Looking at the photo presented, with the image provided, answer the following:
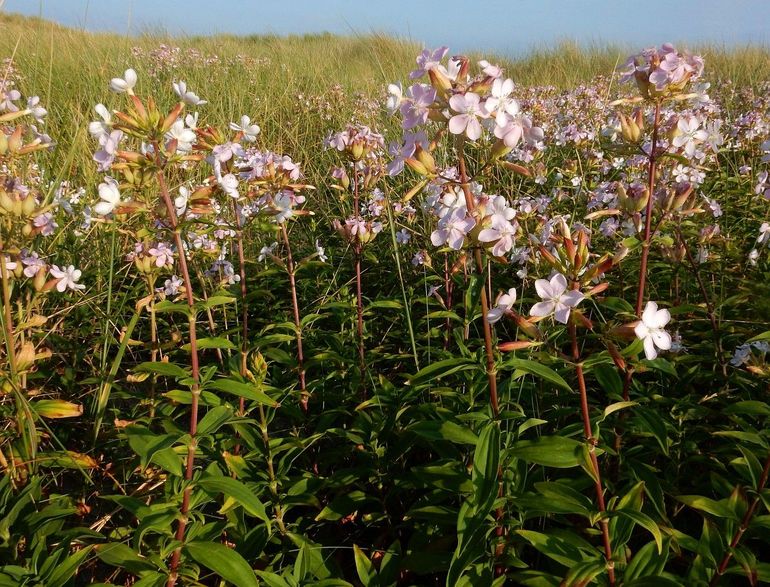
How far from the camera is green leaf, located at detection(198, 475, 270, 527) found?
4.07ft

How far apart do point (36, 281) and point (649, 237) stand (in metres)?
1.91

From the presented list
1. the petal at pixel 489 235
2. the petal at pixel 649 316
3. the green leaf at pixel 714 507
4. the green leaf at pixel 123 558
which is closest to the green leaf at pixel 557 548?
the green leaf at pixel 714 507

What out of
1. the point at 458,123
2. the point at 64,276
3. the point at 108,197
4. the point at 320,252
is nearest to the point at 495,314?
the point at 458,123

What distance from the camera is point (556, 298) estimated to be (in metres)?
1.15

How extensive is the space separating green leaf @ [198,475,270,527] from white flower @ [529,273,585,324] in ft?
2.38

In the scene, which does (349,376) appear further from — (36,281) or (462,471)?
(36,281)

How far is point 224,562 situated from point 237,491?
15 cm

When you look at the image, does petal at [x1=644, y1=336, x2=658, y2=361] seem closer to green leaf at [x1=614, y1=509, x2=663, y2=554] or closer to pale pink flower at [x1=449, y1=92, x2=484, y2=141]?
green leaf at [x1=614, y1=509, x2=663, y2=554]

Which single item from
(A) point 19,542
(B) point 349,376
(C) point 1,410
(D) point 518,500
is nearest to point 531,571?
(D) point 518,500

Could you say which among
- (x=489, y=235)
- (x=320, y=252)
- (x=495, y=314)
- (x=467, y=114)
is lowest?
(x=320, y=252)

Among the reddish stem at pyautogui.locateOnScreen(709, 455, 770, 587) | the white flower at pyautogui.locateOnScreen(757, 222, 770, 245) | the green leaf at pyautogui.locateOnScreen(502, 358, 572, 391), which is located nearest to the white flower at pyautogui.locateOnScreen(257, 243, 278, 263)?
the green leaf at pyautogui.locateOnScreen(502, 358, 572, 391)

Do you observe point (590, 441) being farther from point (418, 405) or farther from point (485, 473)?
point (418, 405)

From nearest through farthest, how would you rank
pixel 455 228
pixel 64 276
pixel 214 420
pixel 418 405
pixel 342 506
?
pixel 455 228 < pixel 214 420 < pixel 342 506 < pixel 418 405 < pixel 64 276

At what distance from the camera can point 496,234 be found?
1210 mm
